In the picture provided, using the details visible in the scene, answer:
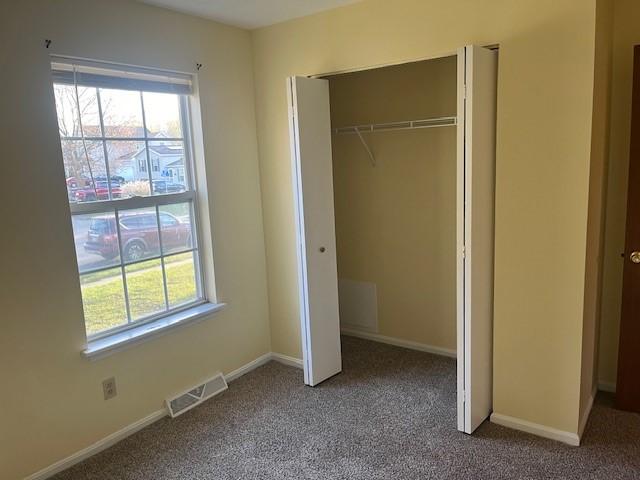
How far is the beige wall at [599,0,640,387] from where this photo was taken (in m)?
2.62

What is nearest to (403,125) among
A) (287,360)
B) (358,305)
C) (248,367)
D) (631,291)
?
(358,305)

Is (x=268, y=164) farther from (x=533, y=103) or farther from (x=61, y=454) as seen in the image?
(x=61, y=454)

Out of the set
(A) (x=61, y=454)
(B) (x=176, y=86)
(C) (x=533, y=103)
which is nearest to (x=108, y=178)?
(B) (x=176, y=86)

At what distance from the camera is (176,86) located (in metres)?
2.94

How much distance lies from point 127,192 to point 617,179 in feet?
9.22

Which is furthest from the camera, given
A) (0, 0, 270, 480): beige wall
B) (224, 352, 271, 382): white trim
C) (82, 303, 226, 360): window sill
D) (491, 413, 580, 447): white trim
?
(224, 352, 271, 382): white trim

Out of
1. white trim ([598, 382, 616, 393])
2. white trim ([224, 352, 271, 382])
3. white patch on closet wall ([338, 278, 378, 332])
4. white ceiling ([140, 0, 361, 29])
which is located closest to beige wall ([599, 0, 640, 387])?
white trim ([598, 382, 616, 393])

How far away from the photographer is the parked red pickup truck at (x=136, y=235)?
2.63 meters

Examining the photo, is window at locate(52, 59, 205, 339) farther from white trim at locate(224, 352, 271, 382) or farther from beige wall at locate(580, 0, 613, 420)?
beige wall at locate(580, 0, 613, 420)

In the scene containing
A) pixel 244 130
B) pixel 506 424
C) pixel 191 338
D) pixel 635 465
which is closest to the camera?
pixel 635 465

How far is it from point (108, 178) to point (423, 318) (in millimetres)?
2408

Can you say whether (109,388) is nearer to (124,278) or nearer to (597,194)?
(124,278)

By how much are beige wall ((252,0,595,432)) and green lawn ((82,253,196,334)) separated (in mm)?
1731

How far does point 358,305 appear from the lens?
404 cm
